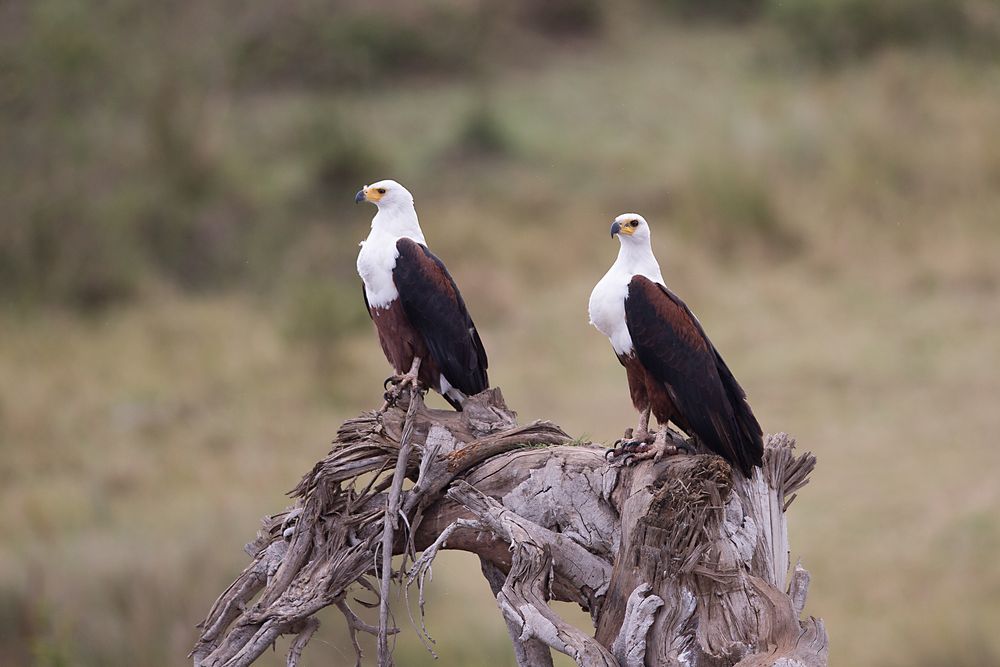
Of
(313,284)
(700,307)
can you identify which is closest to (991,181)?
(700,307)

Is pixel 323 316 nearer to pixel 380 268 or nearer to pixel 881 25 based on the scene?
pixel 380 268

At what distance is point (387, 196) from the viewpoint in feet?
21.3

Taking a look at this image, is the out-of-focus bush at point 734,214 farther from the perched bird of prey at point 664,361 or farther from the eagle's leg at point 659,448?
the eagle's leg at point 659,448

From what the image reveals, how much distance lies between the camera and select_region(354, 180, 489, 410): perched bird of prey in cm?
631

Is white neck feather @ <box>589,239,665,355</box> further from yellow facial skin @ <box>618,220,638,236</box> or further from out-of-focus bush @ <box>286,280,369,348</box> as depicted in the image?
out-of-focus bush @ <box>286,280,369,348</box>

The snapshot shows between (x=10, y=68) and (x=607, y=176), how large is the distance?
10.4 metres

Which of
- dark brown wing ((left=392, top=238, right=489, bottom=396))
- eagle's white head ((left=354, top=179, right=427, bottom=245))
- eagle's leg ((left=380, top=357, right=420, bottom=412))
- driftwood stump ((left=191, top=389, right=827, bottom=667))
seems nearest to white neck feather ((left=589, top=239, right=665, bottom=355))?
driftwood stump ((left=191, top=389, right=827, bottom=667))

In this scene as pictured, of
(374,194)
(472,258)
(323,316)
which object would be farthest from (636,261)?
(472,258)

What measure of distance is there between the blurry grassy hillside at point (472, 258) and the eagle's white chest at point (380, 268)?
5227mm

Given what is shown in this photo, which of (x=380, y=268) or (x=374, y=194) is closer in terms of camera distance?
(x=380, y=268)

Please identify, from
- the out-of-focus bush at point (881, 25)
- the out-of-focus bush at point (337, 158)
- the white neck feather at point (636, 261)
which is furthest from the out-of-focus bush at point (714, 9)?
the white neck feather at point (636, 261)

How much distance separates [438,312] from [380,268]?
0.35 m

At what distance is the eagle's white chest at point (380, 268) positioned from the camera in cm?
636

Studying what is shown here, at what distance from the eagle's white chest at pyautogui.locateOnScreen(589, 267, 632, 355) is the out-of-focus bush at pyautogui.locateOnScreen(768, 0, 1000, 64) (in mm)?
25047
